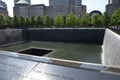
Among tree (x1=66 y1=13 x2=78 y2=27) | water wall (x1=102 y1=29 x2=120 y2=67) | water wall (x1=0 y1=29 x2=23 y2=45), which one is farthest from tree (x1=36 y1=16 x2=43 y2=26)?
water wall (x1=102 y1=29 x2=120 y2=67)

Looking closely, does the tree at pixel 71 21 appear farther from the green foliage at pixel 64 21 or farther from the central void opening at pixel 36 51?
the central void opening at pixel 36 51

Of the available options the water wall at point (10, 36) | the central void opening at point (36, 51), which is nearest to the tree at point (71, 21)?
the water wall at point (10, 36)

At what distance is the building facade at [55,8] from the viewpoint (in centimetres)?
9393

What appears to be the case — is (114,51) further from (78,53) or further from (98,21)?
(98,21)

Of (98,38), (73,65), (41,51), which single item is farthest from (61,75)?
(98,38)

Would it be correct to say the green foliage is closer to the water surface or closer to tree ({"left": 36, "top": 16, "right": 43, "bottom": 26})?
tree ({"left": 36, "top": 16, "right": 43, "bottom": 26})

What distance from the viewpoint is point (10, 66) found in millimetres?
2861

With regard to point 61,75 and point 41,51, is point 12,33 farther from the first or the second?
point 61,75

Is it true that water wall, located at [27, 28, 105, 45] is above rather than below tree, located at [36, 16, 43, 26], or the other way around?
below

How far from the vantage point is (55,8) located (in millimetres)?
95625

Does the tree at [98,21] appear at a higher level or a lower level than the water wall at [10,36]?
higher

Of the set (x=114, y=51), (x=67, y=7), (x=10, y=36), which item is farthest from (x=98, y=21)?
(x=67, y=7)

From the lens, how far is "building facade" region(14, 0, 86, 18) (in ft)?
308

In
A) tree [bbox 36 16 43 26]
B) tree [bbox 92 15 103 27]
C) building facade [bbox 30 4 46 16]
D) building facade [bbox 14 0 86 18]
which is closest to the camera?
tree [bbox 92 15 103 27]
